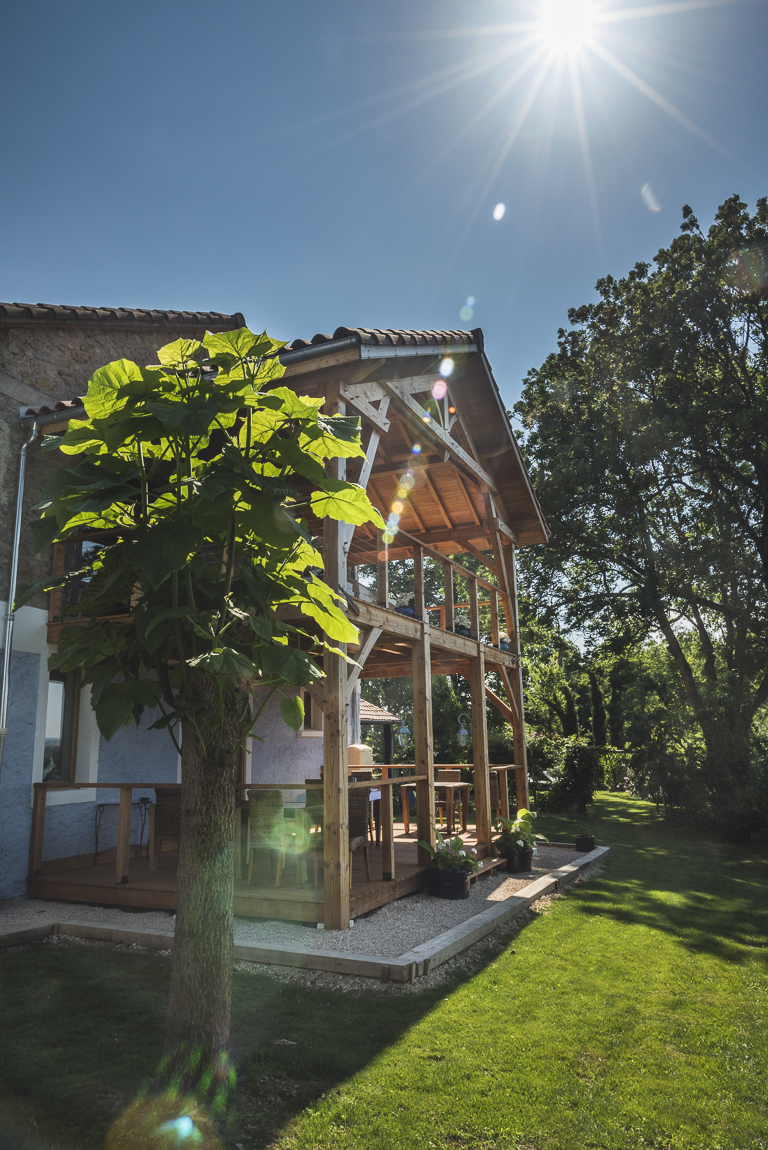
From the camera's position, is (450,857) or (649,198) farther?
(649,198)

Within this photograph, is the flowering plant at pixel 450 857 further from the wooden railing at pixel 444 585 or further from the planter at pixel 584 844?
the planter at pixel 584 844

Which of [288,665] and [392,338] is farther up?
[392,338]

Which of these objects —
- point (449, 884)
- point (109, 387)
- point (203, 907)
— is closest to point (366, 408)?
point (109, 387)

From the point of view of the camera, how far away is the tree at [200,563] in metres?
2.33

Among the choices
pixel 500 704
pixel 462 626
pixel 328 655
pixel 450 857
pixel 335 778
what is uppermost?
pixel 462 626

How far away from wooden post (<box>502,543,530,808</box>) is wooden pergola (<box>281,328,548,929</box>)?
1.2 inches

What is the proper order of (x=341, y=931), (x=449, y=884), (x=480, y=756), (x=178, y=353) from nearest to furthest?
(x=178, y=353), (x=341, y=931), (x=449, y=884), (x=480, y=756)

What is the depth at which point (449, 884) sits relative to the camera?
316 inches

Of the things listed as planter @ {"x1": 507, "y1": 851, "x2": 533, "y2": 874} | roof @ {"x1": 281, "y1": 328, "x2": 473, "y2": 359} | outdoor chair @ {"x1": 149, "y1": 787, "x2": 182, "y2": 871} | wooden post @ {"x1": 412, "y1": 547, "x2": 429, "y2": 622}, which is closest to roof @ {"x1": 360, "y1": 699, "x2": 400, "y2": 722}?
planter @ {"x1": 507, "y1": 851, "x2": 533, "y2": 874}

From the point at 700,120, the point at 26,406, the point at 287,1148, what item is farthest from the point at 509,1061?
the point at 700,120

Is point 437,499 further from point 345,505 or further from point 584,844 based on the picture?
point 345,505

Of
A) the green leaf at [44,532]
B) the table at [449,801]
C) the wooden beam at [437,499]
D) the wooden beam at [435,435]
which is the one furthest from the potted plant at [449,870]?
the green leaf at [44,532]

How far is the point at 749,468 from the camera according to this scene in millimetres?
20578

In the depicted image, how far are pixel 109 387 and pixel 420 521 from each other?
10.4 metres
